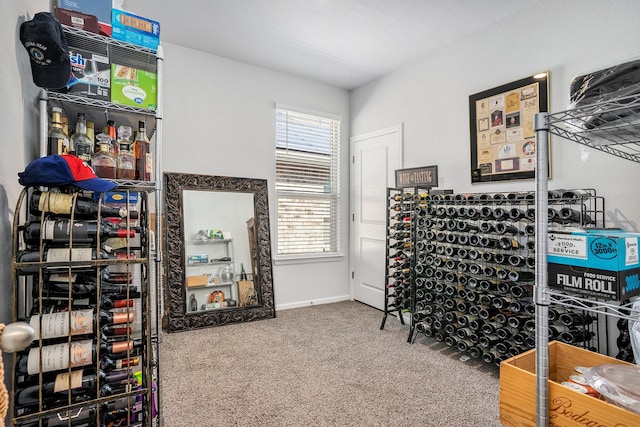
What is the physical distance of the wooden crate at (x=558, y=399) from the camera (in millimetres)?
880

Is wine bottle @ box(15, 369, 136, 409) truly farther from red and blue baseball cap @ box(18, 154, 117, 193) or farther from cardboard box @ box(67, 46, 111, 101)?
cardboard box @ box(67, 46, 111, 101)

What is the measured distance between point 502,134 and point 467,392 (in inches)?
78.9

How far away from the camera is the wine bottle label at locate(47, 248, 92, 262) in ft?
3.45

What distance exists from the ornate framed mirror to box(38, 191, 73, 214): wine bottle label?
2299 mm

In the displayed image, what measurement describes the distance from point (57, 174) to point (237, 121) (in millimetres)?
2831

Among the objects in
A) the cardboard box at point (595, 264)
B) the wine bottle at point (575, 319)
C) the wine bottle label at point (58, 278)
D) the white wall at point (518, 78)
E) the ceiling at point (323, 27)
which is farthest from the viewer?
the ceiling at point (323, 27)

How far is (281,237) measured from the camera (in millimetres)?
4031

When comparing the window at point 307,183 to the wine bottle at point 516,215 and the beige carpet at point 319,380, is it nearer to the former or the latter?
the beige carpet at point 319,380

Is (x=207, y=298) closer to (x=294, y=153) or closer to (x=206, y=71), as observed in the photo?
(x=294, y=153)

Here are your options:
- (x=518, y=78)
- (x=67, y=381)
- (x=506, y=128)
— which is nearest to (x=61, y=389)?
(x=67, y=381)

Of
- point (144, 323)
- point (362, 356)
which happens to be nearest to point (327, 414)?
point (362, 356)

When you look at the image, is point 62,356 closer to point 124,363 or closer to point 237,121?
point 124,363

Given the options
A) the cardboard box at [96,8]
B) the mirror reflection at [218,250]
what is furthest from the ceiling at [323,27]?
the mirror reflection at [218,250]

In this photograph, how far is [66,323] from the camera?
106 cm
